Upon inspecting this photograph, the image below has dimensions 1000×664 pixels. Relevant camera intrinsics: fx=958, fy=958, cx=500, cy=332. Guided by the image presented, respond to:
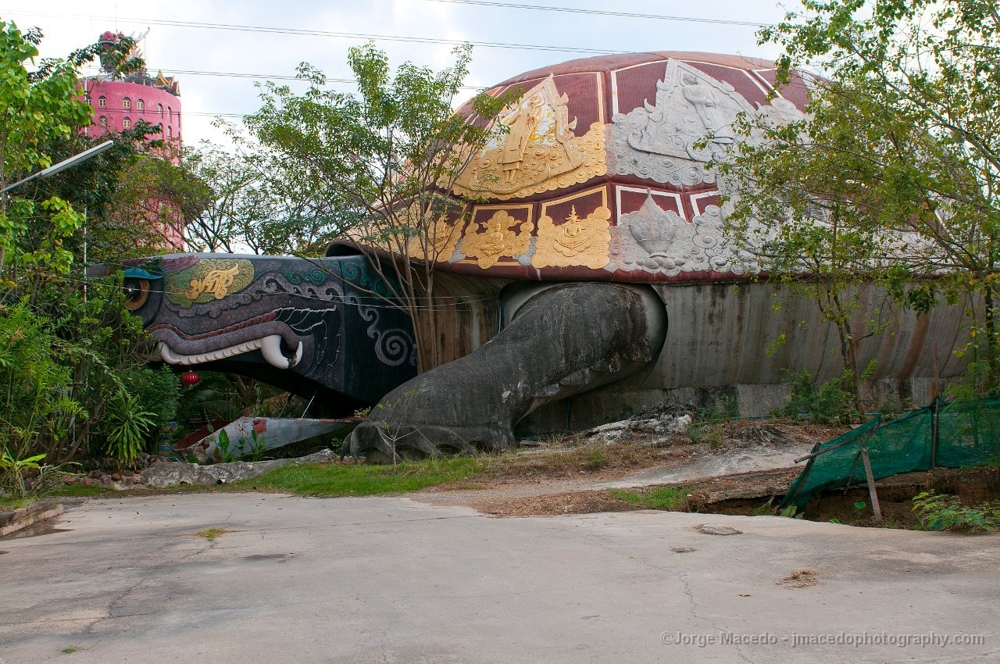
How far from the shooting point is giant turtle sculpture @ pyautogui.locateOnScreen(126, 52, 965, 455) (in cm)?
1344

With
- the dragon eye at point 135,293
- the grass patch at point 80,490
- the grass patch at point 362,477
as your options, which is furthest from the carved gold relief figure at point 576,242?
the grass patch at point 80,490

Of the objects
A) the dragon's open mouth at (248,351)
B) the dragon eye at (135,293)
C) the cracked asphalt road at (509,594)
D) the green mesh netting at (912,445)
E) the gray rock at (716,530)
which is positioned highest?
the dragon eye at (135,293)

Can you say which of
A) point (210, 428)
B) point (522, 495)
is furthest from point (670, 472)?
point (210, 428)

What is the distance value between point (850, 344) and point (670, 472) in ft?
12.2

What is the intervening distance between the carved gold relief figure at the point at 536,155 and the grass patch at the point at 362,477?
15.8 feet

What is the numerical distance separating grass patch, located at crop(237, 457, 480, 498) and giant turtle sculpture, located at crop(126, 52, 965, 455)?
1.23 meters

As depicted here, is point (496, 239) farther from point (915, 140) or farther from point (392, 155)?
point (915, 140)

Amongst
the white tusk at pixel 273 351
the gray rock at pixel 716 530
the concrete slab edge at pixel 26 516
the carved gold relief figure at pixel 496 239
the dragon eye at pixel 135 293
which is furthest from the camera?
the carved gold relief figure at pixel 496 239

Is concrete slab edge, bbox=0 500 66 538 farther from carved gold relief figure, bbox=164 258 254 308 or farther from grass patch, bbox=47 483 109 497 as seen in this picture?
carved gold relief figure, bbox=164 258 254 308

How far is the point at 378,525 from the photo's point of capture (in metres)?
7.57

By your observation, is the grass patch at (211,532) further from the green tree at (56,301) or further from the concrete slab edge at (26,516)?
the green tree at (56,301)

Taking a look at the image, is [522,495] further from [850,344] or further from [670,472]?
[850,344]

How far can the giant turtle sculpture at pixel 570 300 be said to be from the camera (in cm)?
1344

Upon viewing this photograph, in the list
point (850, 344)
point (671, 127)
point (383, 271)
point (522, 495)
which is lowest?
point (522, 495)
